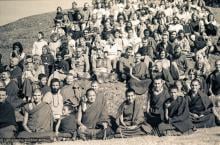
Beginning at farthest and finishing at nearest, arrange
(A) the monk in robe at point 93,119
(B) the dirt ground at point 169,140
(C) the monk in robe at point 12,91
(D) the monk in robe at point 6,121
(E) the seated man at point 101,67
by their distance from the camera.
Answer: (E) the seated man at point 101,67 → (C) the monk in robe at point 12,91 → (A) the monk in robe at point 93,119 → (D) the monk in robe at point 6,121 → (B) the dirt ground at point 169,140

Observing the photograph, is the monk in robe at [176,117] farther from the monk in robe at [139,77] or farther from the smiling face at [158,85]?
the monk in robe at [139,77]

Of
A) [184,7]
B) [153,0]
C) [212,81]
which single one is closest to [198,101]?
[212,81]

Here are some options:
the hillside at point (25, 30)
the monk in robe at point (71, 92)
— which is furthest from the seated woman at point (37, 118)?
the hillside at point (25, 30)

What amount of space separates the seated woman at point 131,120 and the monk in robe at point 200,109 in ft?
4.24

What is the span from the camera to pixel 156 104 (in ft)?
34.1

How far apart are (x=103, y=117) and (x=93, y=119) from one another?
0.86 ft

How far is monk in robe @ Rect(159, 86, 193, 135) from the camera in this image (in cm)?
970

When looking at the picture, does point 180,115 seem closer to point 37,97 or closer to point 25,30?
point 37,97

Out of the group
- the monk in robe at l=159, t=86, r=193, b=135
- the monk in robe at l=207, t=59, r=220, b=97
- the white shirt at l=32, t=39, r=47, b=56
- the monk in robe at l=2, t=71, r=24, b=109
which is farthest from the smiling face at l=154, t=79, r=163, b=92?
the white shirt at l=32, t=39, r=47, b=56

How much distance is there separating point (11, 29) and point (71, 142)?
13.2 meters

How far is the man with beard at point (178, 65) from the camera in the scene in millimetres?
12969

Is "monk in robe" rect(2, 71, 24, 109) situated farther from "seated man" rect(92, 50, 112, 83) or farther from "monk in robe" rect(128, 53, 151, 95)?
"monk in robe" rect(128, 53, 151, 95)

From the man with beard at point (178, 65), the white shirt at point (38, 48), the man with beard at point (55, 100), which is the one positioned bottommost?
the man with beard at point (55, 100)

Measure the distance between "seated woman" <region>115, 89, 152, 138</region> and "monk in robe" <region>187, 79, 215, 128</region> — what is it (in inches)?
50.8
